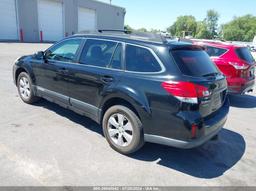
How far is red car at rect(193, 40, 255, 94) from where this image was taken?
609 centimetres

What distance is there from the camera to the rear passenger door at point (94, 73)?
3529mm

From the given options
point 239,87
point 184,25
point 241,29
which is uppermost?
point 184,25

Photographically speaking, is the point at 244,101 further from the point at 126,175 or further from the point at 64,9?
the point at 64,9

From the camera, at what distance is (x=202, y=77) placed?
3.11 m

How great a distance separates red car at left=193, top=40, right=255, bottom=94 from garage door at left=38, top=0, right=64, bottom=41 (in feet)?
77.6

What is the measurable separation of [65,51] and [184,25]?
11597 cm

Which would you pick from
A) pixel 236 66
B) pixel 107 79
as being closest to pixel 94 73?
pixel 107 79

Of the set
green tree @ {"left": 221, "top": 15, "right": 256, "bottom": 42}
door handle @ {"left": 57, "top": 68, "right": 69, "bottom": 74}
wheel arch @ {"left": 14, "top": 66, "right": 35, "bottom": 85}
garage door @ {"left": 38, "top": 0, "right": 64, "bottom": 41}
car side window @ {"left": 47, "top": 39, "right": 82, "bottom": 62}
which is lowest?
wheel arch @ {"left": 14, "top": 66, "right": 35, "bottom": 85}

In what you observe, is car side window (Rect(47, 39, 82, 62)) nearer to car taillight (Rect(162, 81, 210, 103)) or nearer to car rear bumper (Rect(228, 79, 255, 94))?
car taillight (Rect(162, 81, 210, 103))

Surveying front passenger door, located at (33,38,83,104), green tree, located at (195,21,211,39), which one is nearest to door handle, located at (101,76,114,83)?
front passenger door, located at (33,38,83,104)

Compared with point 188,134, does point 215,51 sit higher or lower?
higher

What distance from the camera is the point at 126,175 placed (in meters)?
3.01

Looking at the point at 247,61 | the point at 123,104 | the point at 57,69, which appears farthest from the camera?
the point at 247,61

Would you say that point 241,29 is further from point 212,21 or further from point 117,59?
point 117,59
